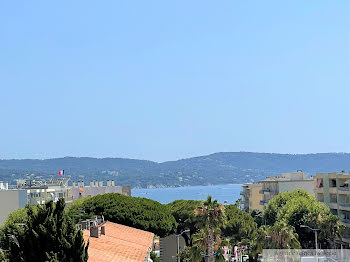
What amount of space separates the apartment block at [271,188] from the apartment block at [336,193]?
2874cm

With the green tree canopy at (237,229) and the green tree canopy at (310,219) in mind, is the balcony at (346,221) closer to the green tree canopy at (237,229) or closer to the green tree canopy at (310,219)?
the green tree canopy at (310,219)

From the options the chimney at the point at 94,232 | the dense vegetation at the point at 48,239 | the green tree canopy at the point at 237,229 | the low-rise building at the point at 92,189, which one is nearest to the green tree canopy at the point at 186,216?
the green tree canopy at the point at 237,229

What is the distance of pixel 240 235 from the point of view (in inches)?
3332

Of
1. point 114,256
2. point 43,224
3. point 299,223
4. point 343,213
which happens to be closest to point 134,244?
point 114,256

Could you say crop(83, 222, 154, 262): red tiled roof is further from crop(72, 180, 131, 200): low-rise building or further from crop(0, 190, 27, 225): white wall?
crop(72, 180, 131, 200): low-rise building

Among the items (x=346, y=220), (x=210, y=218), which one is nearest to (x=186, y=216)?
(x=346, y=220)

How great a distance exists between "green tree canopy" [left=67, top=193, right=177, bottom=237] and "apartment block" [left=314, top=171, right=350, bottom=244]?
2332 cm

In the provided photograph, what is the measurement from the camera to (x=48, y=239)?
2616 centimetres

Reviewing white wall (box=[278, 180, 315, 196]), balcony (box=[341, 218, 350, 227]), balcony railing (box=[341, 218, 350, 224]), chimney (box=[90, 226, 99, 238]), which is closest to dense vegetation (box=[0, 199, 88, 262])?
chimney (box=[90, 226, 99, 238])

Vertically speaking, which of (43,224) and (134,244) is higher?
(43,224)

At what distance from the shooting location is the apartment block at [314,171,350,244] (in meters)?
80.8

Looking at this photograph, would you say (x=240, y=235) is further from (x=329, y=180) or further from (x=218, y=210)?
(x=218, y=210)

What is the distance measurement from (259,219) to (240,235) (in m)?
35.2

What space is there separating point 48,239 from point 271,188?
101912 millimetres
